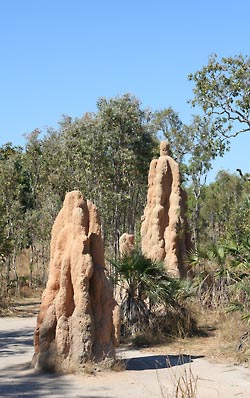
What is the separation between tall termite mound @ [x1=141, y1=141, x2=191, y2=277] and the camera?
18.8m

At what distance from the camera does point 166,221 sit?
19.3m

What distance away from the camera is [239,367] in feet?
38.9

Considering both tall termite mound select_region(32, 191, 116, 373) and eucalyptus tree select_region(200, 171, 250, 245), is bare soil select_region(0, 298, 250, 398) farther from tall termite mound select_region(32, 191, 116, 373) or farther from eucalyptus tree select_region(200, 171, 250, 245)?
eucalyptus tree select_region(200, 171, 250, 245)

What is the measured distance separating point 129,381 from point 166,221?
942 cm

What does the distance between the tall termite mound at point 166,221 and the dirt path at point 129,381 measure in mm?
5972

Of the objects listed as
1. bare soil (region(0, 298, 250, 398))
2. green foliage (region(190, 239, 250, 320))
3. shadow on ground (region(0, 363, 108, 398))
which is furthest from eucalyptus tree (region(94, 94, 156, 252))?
shadow on ground (region(0, 363, 108, 398))

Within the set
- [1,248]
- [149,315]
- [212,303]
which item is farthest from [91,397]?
[1,248]

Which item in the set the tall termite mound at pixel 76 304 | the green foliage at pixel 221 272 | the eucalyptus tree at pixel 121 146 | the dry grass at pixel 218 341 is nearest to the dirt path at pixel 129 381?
the tall termite mound at pixel 76 304

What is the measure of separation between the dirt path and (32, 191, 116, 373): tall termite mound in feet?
1.33

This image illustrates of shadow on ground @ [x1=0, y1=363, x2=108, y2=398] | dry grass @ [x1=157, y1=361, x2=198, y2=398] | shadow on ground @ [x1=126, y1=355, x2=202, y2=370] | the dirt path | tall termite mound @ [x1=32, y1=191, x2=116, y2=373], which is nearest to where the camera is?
dry grass @ [x1=157, y1=361, x2=198, y2=398]

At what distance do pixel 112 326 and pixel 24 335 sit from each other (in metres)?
5.99

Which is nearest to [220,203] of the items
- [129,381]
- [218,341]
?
[218,341]

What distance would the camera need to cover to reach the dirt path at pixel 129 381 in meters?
9.52

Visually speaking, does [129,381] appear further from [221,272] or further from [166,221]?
[166,221]
